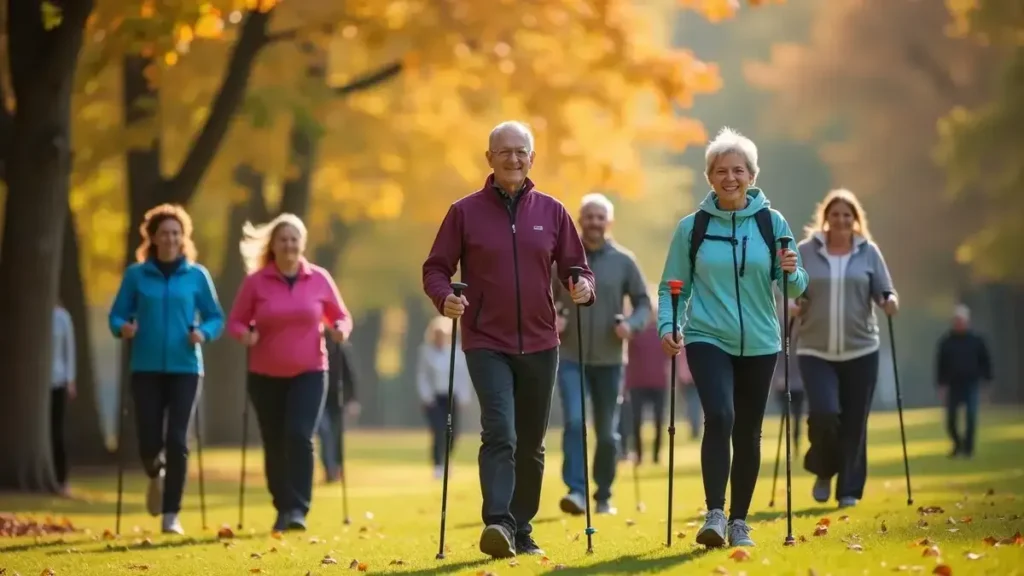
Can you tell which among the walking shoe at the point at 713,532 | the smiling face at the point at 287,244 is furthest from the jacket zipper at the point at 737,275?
the smiling face at the point at 287,244

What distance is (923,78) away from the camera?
41.9m

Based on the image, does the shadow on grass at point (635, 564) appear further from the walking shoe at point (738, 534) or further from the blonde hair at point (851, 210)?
the blonde hair at point (851, 210)

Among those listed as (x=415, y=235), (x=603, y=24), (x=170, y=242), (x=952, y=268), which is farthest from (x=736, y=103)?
(x=170, y=242)

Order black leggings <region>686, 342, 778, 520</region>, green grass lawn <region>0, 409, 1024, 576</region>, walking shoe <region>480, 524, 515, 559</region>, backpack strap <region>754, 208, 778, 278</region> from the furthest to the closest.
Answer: backpack strap <region>754, 208, 778, 278</region>
black leggings <region>686, 342, 778, 520</region>
walking shoe <region>480, 524, 515, 559</region>
green grass lawn <region>0, 409, 1024, 576</region>

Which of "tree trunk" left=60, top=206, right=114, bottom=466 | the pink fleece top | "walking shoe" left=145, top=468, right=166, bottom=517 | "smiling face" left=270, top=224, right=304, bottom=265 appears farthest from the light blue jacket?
"tree trunk" left=60, top=206, right=114, bottom=466

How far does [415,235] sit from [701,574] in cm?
3331

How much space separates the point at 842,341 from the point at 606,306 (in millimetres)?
1837

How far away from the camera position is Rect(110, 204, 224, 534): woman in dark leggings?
13383mm

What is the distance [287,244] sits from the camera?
13688mm

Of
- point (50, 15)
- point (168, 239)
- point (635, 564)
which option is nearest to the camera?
point (635, 564)

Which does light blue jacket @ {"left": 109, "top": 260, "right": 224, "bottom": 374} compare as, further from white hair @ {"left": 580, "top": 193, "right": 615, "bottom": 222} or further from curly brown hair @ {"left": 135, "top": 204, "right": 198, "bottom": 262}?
white hair @ {"left": 580, "top": 193, "right": 615, "bottom": 222}

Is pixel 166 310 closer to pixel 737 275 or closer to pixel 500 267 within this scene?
pixel 500 267

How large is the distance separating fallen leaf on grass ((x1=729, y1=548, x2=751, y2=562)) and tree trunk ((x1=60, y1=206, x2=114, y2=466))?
1561 centimetres

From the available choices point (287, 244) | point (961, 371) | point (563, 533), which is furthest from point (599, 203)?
point (961, 371)
